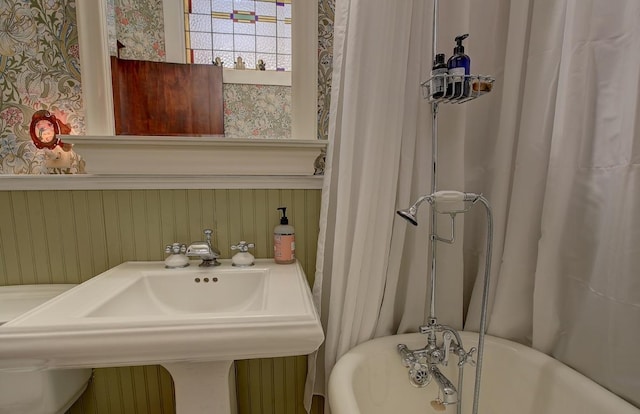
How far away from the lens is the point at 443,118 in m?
0.95

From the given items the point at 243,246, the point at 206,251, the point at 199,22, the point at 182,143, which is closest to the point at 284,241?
the point at 243,246

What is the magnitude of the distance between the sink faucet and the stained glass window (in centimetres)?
60

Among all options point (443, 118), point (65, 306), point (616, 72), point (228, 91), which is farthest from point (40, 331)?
point (616, 72)

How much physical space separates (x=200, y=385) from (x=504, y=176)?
1002mm

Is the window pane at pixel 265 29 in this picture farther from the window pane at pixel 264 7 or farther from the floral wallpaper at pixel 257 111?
the floral wallpaper at pixel 257 111

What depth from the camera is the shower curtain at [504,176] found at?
0.70 metres

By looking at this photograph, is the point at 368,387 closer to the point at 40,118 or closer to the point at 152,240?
the point at 152,240

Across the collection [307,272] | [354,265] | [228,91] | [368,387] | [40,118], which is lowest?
[368,387]

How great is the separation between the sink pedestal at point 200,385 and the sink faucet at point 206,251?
13.1 inches

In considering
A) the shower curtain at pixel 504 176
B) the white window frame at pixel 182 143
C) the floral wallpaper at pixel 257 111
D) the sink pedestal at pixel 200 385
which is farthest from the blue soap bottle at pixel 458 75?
the sink pedestal at pixel 200 385

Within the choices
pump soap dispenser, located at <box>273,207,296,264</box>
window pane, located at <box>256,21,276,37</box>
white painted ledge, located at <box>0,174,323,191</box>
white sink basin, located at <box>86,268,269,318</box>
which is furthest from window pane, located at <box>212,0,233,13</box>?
white sink basin, located at <box>86,268,269,318</box>

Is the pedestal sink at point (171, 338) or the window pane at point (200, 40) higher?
the window pane at point (200, 40)

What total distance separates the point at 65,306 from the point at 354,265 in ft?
2.30

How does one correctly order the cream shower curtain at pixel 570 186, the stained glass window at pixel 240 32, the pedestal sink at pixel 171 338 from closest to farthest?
the pedestal sink at pixel 171 338 < the cream shower curtain at pixel 570 186 < the stained glass window at pixel 240 32
